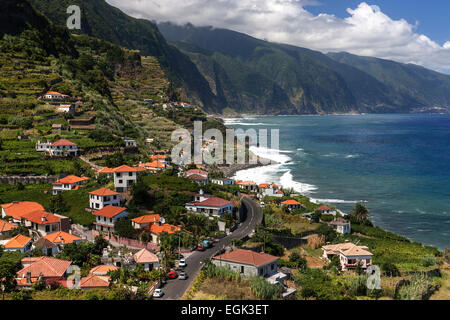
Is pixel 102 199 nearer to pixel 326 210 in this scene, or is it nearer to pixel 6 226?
pixel 6 226

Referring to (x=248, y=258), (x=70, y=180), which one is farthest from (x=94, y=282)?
(x=70, y=180)

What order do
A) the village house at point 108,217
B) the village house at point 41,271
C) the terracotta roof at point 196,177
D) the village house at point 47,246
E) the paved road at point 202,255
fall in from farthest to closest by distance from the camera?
the terracotta roof at point 196,177, the village house at point 108,217, the village house at point 47,246, the paved road at point 202,255, the village house at point 41,271

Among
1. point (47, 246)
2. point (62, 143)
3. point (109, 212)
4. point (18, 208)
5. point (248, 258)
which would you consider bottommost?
point (47, 246)

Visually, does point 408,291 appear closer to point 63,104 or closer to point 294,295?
point 294,295

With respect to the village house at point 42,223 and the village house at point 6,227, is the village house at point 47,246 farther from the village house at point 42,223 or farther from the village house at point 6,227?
the village house at point 6,227

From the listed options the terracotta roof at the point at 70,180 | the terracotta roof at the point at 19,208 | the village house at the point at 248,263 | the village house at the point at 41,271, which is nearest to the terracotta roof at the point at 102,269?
the village house at the point at 41,271

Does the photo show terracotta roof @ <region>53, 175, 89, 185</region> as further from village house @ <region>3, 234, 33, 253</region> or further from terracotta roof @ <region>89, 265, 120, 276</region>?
terracotta roof @ <region>89, 265, 120, 276</region>
